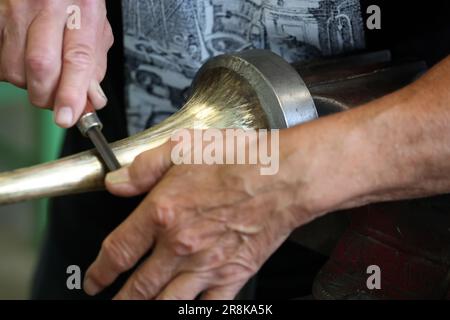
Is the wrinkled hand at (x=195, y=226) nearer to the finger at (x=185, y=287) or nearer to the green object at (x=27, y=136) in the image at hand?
the finger at (x=185, y=287)

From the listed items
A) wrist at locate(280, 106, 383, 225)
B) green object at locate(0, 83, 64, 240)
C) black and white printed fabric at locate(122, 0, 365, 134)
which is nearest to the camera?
wrist at locate(280, 106, 383, 225)

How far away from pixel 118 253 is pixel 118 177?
71 mm

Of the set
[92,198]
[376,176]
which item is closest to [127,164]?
[376,176]

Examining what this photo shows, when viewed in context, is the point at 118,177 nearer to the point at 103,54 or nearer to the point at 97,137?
the point at 97,137

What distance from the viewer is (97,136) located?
0.65m

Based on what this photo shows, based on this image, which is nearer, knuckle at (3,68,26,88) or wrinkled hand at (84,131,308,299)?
wrinkled hand at (84,131,308,299)

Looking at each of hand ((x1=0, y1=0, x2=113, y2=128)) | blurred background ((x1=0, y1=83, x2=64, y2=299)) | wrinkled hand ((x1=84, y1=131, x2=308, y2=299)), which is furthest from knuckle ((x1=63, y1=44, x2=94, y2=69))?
blurred background ((x1=0, y1=83, x2=64, y2=299))

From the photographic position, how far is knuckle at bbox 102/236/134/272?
0.62 meters

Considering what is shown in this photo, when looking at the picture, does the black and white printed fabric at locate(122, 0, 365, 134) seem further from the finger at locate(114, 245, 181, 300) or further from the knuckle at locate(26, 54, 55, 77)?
the finger at locate(114, 245, 181, 300)

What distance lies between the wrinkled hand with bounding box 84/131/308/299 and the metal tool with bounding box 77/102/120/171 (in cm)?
2

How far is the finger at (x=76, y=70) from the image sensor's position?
670 millimetres

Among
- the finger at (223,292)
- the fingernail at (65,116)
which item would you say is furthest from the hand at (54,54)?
the finger at (223,292)

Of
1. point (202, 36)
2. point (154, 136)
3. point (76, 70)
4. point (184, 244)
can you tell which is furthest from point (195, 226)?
point (202, 36)
